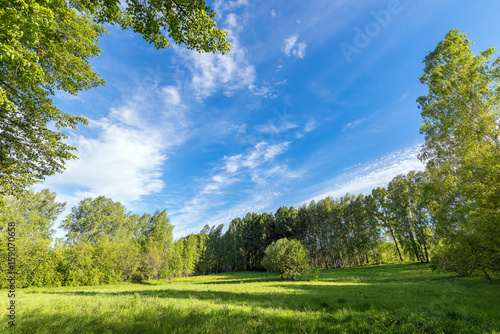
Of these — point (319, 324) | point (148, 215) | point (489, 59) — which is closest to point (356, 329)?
point (319, 324)

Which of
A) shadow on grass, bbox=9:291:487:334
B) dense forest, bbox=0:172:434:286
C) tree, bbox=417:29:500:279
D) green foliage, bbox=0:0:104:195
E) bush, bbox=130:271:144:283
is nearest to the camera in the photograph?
shadow on grass, bbox=9:291:487:334

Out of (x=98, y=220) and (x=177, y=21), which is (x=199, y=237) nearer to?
(x=98, y=220)

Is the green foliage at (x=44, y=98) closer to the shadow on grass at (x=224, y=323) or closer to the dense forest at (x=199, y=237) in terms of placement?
the shadow on grass at (x=224, y=323)

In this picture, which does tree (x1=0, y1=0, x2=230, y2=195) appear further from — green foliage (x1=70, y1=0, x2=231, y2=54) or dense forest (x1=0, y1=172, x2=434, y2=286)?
dense forest (x1=0, y1=172, x2=434, y2=286)

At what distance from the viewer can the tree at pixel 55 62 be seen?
557cm

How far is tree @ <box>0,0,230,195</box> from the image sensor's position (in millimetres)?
5574

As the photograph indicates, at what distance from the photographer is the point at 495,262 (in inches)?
396

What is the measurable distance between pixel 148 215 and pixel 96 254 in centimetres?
3877

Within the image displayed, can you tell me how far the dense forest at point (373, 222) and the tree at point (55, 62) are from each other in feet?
8.22

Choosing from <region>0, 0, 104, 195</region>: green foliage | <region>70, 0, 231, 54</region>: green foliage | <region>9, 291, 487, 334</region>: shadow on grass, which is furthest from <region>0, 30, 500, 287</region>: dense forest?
<region>70, 0, 231, 54</region>: green foliage

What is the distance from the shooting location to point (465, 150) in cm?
1154

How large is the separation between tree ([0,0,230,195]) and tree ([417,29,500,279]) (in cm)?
1596

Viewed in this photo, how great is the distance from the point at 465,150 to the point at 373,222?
45.4 meters

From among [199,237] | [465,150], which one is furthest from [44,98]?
[199,237]
